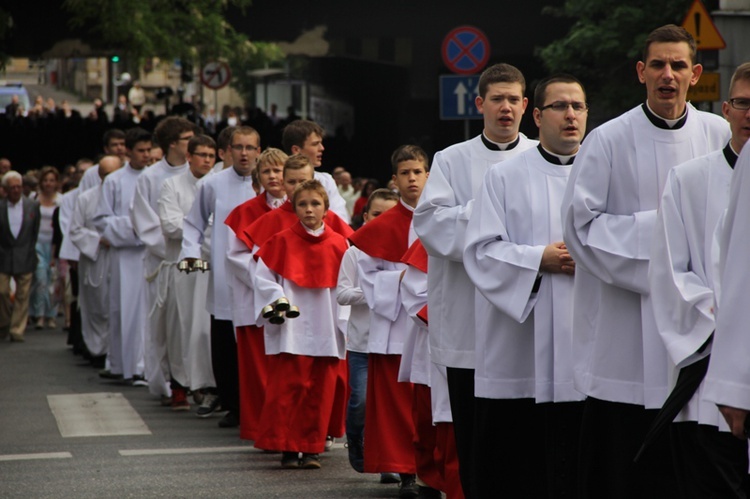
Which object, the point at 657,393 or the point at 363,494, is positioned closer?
the point at 657,393

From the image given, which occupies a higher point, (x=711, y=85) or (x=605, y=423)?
(x=711, y=85)

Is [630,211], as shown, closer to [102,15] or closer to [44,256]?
[44,256]

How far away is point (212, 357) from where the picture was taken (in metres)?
12.4

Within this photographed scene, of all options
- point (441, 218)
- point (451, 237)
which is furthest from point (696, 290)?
point (441, 218)

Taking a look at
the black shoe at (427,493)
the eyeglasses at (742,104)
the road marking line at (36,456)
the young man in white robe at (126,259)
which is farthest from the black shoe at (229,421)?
the eyeglasses at (742,104)

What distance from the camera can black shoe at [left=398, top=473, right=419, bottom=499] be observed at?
897 cm

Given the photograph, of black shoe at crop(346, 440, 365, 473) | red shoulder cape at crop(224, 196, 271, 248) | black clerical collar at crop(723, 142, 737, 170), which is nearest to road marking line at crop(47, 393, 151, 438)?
red shoulder cape at crop(224, 196, 271, 248)

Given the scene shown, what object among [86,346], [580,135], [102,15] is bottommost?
[86,346]

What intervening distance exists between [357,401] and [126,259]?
6768mm

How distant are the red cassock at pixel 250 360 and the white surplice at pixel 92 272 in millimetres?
5748

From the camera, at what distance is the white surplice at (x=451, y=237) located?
7.59m

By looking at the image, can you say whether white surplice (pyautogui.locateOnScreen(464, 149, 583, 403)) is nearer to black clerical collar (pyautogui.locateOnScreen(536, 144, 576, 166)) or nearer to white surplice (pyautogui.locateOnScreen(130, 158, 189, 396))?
black clerical collar (pyautogui.locateOnScreen(536, 144, 576, 166))

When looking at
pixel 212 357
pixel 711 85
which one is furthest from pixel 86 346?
pixel 711 85

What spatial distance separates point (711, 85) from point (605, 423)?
1093 cm
